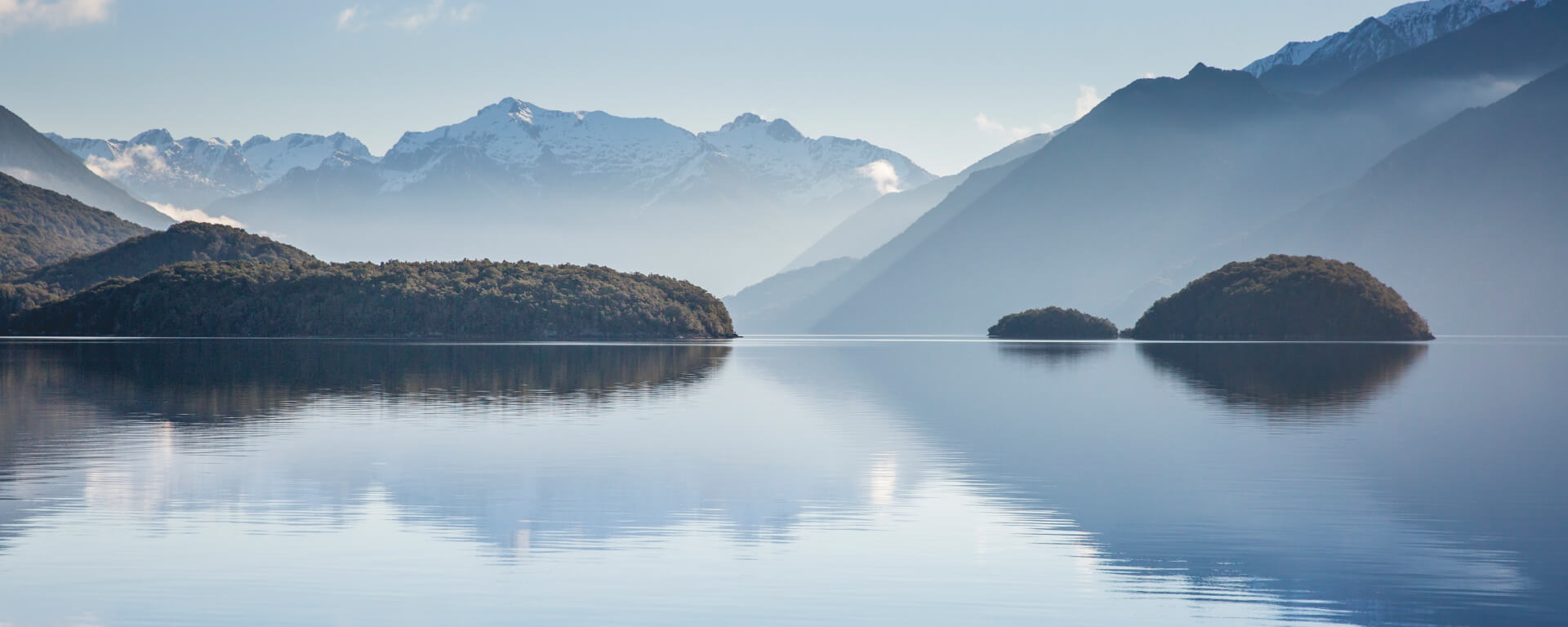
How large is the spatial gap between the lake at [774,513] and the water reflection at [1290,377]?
155 cm

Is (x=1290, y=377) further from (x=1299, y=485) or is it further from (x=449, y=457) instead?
(x=449, y=457)

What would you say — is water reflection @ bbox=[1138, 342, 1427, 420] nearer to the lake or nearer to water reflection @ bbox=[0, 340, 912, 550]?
the lake

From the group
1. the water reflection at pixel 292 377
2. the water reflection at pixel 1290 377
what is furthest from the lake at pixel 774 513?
the water reflection at pixel 1290 377

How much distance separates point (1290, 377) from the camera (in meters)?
88.5

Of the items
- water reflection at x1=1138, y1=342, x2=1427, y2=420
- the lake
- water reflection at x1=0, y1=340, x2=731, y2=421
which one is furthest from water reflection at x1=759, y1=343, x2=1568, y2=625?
water reflection at x1=0, y1=340, x2=731, y2=421

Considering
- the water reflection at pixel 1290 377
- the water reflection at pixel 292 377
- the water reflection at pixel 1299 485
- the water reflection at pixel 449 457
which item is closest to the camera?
the water reflection at pixel 1299 485

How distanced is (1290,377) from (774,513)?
70.7 meters

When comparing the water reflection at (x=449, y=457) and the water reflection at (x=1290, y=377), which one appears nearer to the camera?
the water reflection at (x=449, y=457)

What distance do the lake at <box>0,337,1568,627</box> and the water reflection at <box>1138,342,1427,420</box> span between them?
1546 millimetres

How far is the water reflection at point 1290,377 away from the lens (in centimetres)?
6056

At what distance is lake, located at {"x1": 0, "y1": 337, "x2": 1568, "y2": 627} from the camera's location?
66.5 ft

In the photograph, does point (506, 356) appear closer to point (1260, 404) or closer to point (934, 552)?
point (1260, 404)

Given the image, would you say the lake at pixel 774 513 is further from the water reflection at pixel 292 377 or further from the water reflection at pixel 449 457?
the water reflection at pixel 292 377

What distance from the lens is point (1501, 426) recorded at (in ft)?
162
